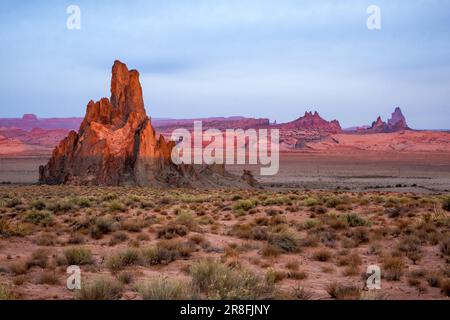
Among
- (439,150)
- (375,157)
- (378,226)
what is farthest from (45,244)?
(439,150)

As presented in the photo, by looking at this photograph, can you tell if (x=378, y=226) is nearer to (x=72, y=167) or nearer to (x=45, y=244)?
(x=45, y=244)

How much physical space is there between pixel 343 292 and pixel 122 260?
4.81m

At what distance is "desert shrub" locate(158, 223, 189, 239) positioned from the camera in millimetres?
14172

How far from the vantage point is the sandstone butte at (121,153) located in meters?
51.5

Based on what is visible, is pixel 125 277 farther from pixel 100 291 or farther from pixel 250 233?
pixel 250 233

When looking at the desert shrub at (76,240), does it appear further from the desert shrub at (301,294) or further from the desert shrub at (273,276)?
the desert shrub at (301,294)

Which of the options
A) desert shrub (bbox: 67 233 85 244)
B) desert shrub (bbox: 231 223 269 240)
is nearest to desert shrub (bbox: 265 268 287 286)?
desert shrub (bbox: 231 223 269 240)

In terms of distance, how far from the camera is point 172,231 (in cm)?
1473

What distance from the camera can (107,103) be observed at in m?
58.1

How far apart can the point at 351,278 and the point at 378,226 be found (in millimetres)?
6971

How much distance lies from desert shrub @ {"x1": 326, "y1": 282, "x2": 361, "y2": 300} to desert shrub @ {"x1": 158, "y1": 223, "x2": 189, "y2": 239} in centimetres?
675

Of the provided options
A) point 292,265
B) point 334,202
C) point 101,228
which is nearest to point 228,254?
point 292,265

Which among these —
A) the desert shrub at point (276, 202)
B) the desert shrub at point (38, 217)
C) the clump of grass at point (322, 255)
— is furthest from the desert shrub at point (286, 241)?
the desert shrub at point (276, 202)

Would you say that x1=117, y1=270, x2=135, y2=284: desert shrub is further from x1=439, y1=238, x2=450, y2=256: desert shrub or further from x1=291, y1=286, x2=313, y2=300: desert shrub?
x1=439, y1=238, x2=450, y2=256: desert shrub
